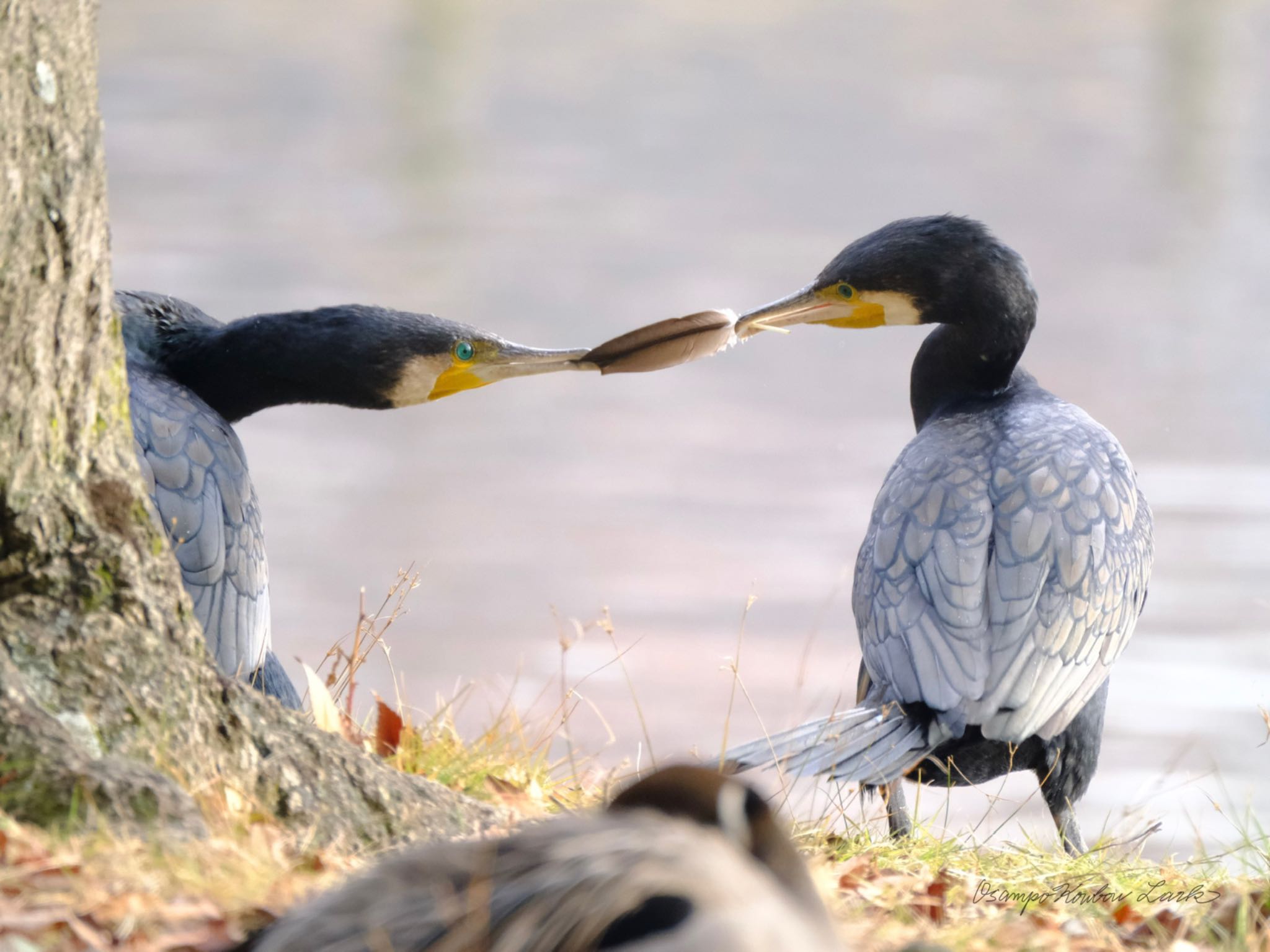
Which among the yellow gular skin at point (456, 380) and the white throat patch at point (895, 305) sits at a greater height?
the white throat patch at point (895, 305)

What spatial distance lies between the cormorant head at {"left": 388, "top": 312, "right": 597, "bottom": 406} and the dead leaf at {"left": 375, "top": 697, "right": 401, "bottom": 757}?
943 mm

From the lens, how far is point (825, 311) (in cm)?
482

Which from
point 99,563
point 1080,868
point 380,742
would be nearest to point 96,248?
point 99,563

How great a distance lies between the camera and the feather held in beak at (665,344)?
13.0 feet

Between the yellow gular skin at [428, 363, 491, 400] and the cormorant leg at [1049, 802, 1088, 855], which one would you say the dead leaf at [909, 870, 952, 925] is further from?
the yellow gular skin at [428, 363, 491, 400]

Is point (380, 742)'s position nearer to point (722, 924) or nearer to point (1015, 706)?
point (1015, 706)

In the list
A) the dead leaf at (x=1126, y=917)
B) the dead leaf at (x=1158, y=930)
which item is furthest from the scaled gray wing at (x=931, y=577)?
the dead leaf at (x=1158, y=930)

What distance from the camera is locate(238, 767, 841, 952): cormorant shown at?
1.41 m

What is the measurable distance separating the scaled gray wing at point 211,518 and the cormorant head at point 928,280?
1.90 metres

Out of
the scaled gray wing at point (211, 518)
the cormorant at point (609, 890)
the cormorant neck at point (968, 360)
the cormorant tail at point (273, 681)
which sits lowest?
the cormorant tail at point (273, 681)

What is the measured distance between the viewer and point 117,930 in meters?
1.78

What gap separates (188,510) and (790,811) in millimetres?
1575

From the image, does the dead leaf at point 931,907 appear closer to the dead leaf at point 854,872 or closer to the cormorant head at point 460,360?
the dead leaf at point 854,872

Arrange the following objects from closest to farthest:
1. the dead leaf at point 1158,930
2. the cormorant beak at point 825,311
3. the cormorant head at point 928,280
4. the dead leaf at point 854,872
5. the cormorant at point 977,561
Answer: the dead leaf at point 1158,930 → the dead leaf at point 854,872 → the cormorant at point 977,561 → the cormorant head at point 928,280 → the cormorant beak at point 825,311
